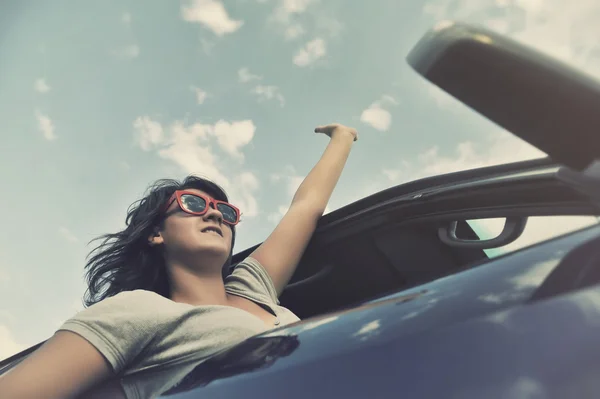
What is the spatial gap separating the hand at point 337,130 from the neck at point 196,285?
974 mm

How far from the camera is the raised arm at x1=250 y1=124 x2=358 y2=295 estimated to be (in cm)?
214

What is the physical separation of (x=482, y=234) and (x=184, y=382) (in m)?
1.12

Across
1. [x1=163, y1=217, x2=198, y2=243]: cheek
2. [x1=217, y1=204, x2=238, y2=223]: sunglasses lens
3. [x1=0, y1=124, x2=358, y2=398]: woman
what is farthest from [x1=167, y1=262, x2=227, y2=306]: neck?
[x1=217, y1=204, x2=238, y2=223]: sunglasses lens

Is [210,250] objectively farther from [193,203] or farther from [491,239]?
[491,239]

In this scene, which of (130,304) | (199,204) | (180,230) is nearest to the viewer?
(130,304)

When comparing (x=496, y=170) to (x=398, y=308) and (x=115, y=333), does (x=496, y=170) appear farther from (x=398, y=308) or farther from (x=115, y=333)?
(x=115, y=333)

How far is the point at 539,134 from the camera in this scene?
602mm

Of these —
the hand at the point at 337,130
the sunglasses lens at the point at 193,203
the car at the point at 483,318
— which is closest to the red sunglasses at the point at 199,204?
the sunglasses lens at the point at 193,203

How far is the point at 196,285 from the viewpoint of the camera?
2.12 metres

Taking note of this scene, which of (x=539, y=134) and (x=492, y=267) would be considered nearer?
(x=539, y=134)

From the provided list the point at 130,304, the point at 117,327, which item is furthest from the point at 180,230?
the point at 117,327

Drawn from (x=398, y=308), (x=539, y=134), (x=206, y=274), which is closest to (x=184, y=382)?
(x=398, y=308)

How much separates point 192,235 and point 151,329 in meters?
0.81

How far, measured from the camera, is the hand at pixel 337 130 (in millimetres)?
2641
